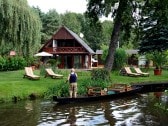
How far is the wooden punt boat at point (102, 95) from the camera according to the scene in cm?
2591

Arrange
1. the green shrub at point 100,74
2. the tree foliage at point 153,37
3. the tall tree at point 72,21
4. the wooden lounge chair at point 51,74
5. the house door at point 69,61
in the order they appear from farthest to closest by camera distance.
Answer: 1. the tall tree at point 72,21
2. the house door at point 69,61
3. the tree foliage at point 153,37
4. the wooden lounge chair at point 51,74
5. the green shrub at point 100,74

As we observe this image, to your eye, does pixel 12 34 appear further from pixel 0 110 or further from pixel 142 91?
pixel 142 91

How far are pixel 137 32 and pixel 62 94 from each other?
1181 centimetres

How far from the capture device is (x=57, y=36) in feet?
209

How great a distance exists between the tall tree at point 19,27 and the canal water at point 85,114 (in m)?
5.39

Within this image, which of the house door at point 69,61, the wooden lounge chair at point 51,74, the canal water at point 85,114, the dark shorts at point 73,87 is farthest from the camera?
the house door at point 69,61

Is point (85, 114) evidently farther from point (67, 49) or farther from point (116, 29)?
point (67, 49)

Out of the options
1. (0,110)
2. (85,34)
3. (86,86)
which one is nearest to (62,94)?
(86,86)

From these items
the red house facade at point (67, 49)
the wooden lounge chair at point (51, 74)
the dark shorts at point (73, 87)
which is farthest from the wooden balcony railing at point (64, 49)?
the dark shorts at point (73, 87)

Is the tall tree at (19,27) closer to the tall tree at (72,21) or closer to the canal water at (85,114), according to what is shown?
the canal water at (85,114)

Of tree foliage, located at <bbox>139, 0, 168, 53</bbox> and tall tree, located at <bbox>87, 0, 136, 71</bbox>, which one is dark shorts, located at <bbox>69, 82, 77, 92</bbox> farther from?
tree foliage, located at <bbox>139, 0, 168, 53</bbox>

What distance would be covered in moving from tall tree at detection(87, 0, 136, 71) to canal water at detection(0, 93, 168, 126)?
8914 millimetres

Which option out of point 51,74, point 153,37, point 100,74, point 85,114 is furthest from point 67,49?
point 85,114

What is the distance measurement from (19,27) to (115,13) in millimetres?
9939
